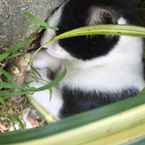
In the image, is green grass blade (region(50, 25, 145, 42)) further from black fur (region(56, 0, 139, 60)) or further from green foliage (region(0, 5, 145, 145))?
green foliage (region(0, 5, 145, 145))

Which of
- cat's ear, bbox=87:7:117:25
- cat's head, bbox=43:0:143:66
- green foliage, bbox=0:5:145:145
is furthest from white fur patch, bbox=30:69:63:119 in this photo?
green foliage, bbox=0:5:145:145

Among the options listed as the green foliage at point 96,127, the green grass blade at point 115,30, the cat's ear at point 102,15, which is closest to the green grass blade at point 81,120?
the green foliage at point 96,127

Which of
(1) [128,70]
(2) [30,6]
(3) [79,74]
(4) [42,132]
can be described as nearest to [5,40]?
(2) [30,6]

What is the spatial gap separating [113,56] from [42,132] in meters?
0.63

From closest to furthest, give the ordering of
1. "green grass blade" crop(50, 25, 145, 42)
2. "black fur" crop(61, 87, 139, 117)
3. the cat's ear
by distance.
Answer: "green grass blade" crop(50, 25, 145, 42) < the cat's ear < "black fur" crop(61, 87, 139, 117)

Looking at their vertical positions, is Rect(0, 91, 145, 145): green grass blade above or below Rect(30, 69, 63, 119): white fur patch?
above

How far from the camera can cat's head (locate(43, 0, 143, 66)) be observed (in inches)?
47.3

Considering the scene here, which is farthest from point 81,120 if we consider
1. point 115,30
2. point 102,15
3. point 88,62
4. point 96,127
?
point 88,62

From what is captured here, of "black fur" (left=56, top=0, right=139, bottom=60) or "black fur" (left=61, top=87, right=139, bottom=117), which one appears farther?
"black fur" (left=61, top=87, right=139, bottom=117)

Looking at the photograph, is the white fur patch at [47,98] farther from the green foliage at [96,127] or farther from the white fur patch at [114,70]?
the green foliage at [96,127]

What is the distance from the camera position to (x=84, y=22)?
1.25m

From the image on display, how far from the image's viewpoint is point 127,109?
75 cm

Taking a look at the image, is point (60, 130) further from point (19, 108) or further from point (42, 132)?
point (19, 108)

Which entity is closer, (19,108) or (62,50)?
(62,50)
